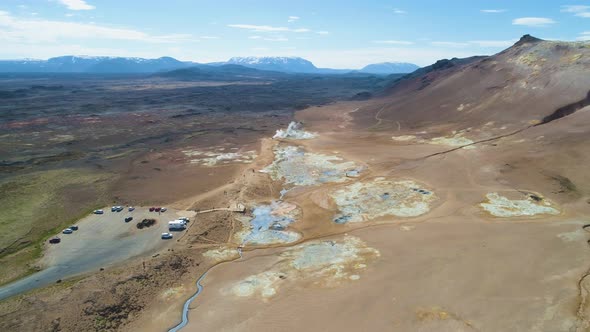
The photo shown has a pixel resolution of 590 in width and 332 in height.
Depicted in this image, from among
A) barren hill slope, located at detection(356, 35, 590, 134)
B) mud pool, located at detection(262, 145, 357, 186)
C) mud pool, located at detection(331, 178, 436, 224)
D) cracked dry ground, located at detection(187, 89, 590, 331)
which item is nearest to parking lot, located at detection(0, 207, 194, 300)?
cracked dry ground, located at detection(187, 89, 590, 331)

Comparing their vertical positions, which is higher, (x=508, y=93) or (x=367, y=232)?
(x=508, y=93)

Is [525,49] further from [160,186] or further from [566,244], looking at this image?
[160,186]

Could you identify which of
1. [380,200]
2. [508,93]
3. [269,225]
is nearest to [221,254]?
[269,225]

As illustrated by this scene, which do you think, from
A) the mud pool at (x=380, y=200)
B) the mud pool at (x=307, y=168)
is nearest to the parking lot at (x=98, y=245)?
the mud pool at (x=307, y=168)

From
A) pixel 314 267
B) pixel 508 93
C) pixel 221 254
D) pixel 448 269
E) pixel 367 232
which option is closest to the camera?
pixel 448 269

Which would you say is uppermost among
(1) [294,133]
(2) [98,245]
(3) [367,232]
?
(1) [294,133]

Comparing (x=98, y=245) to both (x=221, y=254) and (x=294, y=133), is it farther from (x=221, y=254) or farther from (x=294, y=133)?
(x=294, y=133)

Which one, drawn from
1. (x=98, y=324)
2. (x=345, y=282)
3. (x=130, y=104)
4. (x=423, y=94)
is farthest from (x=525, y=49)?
(x=130, y=104)

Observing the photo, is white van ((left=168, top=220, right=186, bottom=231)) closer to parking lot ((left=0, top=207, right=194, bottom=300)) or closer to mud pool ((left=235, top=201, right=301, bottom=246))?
parking lot ((left=0, top=207, right=194, bottom=300))

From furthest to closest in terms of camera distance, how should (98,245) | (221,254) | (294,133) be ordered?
(294,133), (98,245), (221,254)
